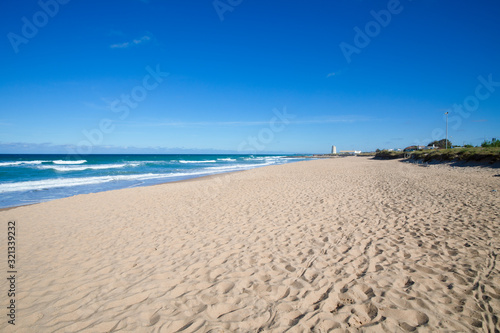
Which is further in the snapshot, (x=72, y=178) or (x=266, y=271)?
(x=72, y=178)

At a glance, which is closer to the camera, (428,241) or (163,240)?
(428,241)

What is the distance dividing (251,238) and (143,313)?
8.84ft

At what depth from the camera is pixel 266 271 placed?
3775 millimetres

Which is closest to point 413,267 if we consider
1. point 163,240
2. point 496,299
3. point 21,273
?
point 496,299

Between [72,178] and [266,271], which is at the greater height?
[266,271]

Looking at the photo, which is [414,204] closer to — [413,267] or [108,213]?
[413,267]

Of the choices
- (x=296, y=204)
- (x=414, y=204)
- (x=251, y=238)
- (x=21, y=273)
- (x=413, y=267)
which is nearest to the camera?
(x=413, y=267)

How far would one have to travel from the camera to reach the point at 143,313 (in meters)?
2.96

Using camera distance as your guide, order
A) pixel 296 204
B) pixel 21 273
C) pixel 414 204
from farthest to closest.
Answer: pixel 296 204 → pixel 414 204 → pixel 21 273

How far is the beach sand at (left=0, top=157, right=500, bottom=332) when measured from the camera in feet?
9.07

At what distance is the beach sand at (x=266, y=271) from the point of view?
9.07ft

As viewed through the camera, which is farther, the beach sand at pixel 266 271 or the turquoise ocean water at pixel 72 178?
the turquoise ocean water at pixel 72 178

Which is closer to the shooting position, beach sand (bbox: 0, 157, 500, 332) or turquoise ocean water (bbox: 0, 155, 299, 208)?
beach sand (bbox: 0, 157, 500, 332)

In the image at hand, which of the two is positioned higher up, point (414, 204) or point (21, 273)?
point (414, 204)
